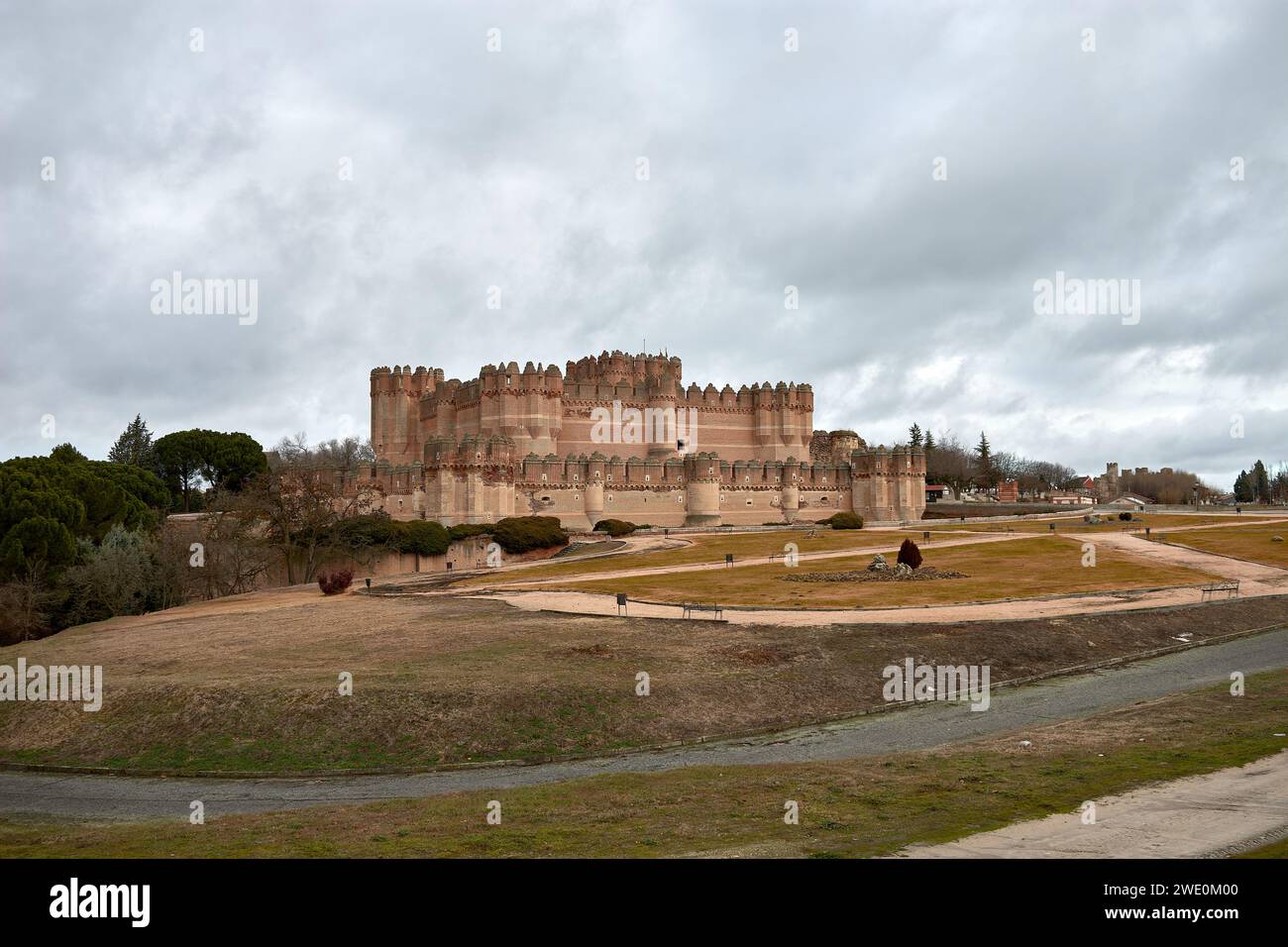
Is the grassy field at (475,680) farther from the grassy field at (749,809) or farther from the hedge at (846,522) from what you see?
the hedge at (846,522)

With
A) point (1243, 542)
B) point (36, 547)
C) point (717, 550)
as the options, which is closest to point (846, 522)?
point (717, 550)

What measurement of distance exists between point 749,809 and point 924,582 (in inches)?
1058

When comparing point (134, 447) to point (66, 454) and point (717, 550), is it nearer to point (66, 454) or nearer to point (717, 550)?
point (66, 454)

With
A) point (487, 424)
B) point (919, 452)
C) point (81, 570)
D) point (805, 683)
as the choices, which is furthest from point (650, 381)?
point (805, 683)

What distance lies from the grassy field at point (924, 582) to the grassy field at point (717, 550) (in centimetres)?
505

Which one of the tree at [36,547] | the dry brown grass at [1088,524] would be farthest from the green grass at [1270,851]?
the dry brown grass at [1088,524]

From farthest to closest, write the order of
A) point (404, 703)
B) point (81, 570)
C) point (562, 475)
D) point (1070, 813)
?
1. point (562, 475)
2. point (81, 570)
3. point (404, 703)
4. point (1070, 813)

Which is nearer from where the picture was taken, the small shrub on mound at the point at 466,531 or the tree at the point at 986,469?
the small shrub on mound at the point at 466,531

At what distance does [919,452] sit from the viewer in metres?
82.4

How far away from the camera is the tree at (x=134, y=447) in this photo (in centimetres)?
8162

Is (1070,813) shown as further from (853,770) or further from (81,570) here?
(81,570)

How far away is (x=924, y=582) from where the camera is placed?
38031 millimetres
